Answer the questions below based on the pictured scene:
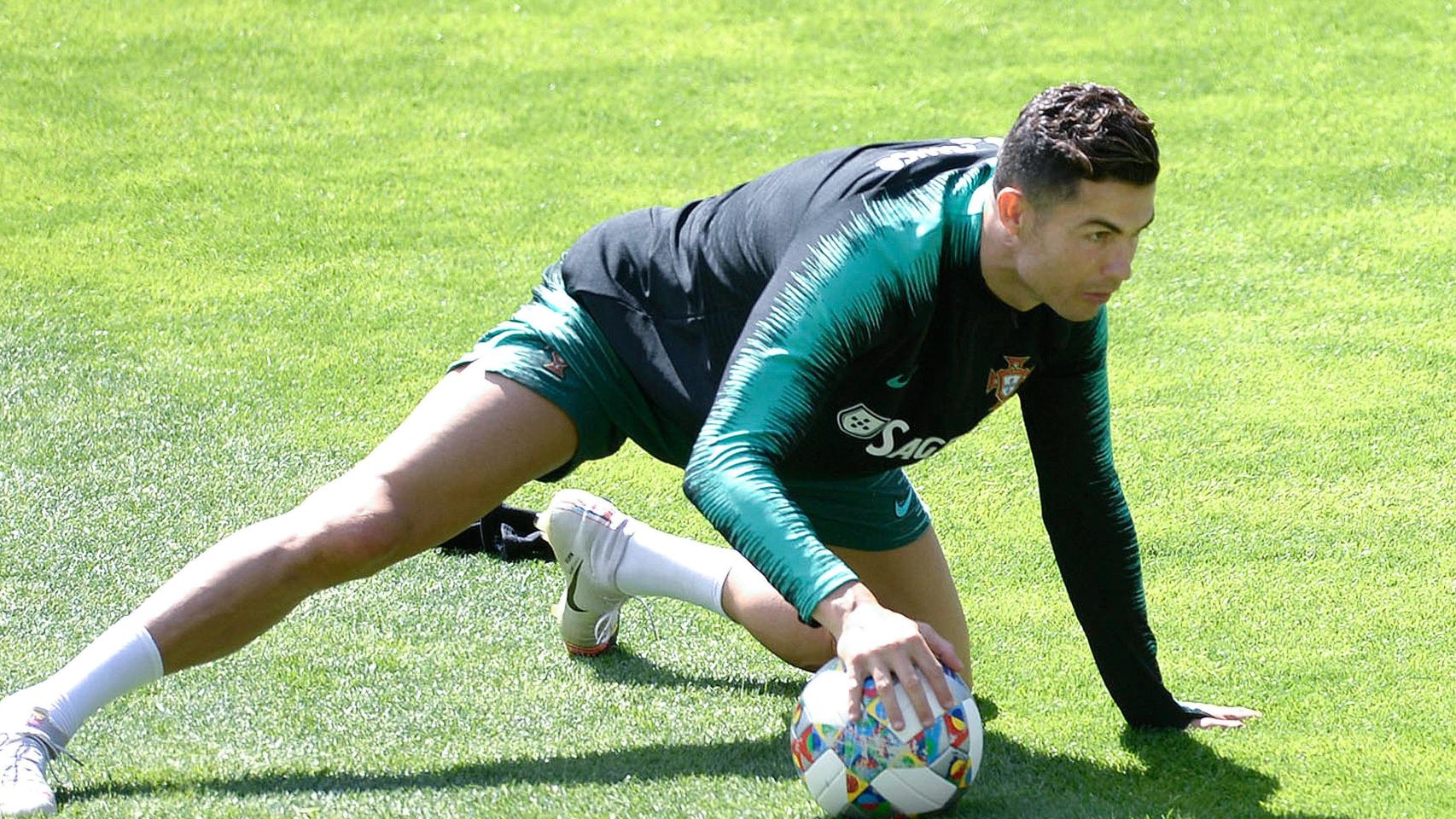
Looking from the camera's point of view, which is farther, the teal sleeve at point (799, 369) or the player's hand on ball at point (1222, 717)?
the player's hand on ball at point (1222, 717)

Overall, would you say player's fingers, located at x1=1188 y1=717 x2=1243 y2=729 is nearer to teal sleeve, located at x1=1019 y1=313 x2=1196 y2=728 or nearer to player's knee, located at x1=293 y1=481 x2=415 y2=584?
teal sleeve, located at x1=1019 y1=313 x2=1196 y2=728

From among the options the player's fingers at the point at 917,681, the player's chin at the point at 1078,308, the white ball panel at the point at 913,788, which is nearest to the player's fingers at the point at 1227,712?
the white ball panel at the point at 913,788

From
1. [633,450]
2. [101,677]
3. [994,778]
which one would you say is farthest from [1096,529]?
[633,450]

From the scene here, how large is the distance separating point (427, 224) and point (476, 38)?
2528 mm

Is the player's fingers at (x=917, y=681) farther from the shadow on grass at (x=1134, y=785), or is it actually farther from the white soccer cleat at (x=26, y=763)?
the white soccer cleat at (x=26, y=763)

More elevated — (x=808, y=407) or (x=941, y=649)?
(x=808, y=407)

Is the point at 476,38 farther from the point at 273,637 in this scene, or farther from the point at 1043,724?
the point at 1043,724

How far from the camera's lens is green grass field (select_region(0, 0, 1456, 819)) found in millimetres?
4223

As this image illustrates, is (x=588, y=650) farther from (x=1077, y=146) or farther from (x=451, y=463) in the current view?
(x=1077, y=146)

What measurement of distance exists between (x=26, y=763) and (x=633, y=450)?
306 cm

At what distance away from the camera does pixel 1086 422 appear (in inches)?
159

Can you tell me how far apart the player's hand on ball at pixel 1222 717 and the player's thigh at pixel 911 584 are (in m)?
0.59

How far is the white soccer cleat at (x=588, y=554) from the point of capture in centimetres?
464

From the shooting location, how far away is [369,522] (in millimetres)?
3822
